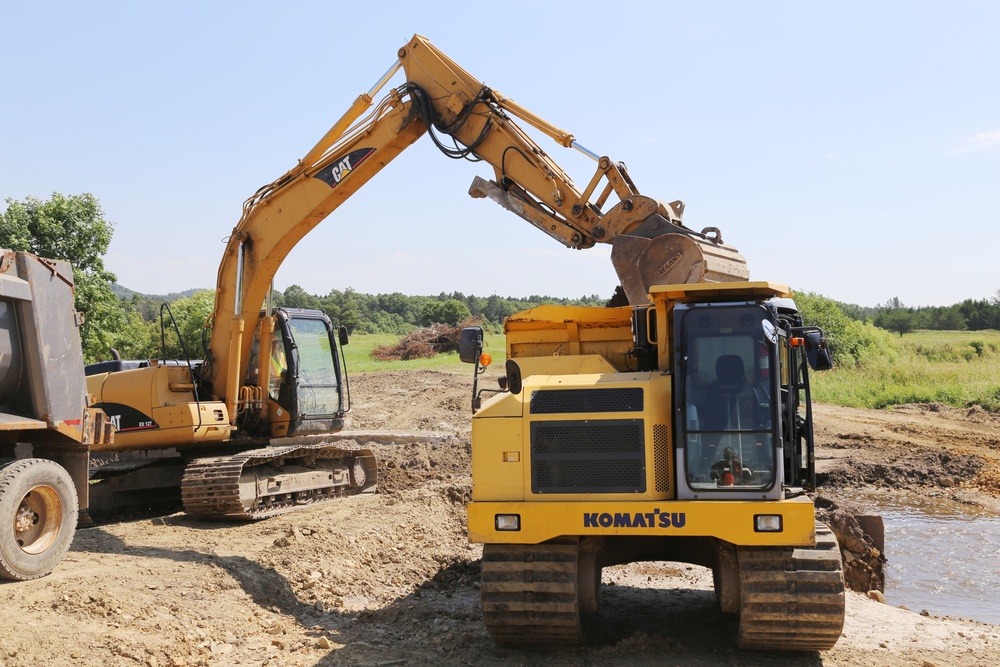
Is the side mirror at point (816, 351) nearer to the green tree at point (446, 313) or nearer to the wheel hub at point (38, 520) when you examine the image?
the wheel hub at point (38, 520)

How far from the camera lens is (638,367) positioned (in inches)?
300

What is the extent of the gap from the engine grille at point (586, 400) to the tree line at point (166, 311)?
5.35 meters

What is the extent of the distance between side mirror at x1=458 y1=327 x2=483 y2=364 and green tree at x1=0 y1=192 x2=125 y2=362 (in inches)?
640

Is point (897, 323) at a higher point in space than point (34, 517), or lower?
higher

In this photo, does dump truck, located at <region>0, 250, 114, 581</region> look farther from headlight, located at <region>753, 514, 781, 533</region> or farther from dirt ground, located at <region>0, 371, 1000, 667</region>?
headlight, located at <region>753, 514, 781, 533</region>

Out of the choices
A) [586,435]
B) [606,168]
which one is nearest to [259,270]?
[606,168]

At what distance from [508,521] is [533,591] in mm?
507

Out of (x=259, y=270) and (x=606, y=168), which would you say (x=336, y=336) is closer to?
(x=259, y=270)

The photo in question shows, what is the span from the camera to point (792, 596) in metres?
6.19

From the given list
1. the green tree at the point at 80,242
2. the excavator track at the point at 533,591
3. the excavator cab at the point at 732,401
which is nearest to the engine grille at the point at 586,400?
the excavator cab at the point at 732,401

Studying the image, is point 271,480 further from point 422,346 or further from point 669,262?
point 422,346

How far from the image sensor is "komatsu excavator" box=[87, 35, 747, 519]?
10.2m

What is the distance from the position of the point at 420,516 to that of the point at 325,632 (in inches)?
166

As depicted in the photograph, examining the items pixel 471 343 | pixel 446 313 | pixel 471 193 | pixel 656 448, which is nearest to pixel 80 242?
pixel 471 193
